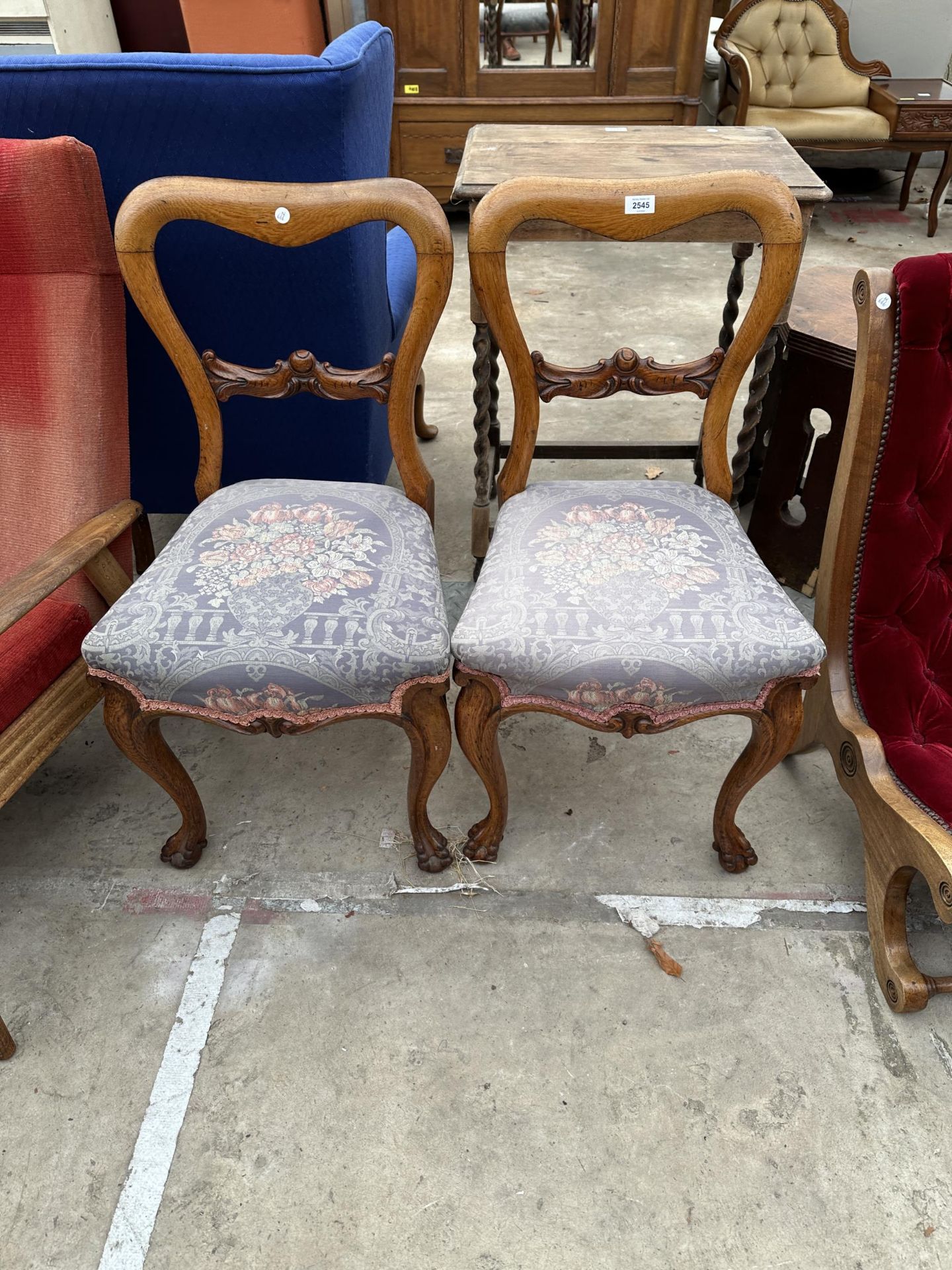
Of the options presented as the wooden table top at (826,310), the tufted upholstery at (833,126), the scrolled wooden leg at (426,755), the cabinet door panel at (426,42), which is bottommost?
the scrolled wooden leg at (426,755)

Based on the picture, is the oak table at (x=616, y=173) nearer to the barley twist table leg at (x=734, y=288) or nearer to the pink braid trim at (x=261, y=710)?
the barley twist table leg at (x=734, y=288)

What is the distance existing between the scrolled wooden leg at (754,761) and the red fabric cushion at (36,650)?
1.25 m

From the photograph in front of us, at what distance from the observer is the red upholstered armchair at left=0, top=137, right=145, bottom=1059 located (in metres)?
1.50

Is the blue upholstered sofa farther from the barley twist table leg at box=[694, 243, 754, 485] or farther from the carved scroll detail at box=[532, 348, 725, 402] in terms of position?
the barley twist table leg at box=[694, 243, 754, 485]

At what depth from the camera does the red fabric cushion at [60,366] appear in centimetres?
156

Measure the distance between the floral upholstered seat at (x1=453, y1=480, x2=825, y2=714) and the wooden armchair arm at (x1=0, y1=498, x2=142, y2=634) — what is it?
69 centimetres

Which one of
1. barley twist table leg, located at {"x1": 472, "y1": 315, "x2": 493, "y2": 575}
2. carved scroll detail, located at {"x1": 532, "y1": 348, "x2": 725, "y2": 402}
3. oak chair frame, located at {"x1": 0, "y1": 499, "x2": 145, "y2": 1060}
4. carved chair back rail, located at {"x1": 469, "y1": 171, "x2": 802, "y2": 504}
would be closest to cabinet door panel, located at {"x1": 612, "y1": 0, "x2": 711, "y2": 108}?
barley twist table leg, located at {"x1": 472, "y1": 315, "x2": 493, "y2": 575}

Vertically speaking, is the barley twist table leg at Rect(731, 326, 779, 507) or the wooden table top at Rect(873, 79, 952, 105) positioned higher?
the wooden table top at Rect(873, 79, 952, 105)

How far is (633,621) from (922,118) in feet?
15.4

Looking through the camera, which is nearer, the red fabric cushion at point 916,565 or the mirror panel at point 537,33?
the red fabric cushion at point 916,565

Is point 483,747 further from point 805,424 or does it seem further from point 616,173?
point 616,173

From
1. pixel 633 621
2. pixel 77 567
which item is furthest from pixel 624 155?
pixel 77 567

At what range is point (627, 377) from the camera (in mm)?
1606

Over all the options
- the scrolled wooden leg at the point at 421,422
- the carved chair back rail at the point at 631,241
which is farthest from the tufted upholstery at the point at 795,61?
the carved chair back rail at the point at 631,241
